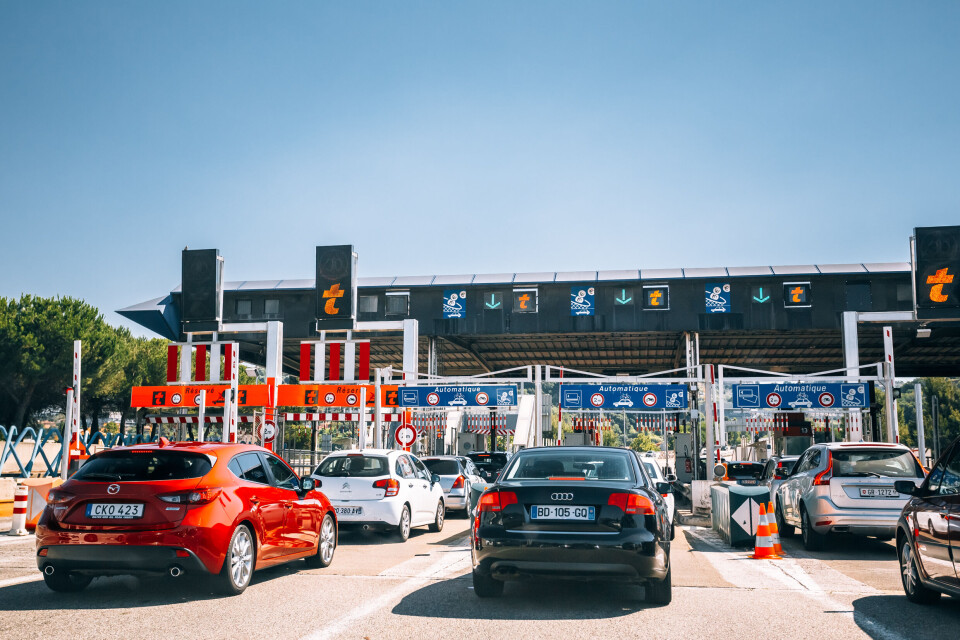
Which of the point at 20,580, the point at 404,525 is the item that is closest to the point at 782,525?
the point at 404,525

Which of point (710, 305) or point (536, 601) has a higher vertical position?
point (710, 305)

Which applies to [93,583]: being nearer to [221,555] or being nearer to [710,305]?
[221,555]

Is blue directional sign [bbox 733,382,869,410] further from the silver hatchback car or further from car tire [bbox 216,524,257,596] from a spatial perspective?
car tire [bbox 216,524,257,596]

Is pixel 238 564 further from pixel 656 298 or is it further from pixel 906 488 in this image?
pixel 656 298

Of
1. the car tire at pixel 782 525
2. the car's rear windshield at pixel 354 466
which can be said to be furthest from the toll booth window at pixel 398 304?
the car tire at pixel 782 525

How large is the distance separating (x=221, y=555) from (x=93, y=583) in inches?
80.2

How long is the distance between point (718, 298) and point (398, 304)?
12.5 meters

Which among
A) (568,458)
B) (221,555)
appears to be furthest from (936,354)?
(221,555)

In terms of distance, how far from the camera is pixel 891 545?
13844 mm

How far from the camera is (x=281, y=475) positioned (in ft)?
31.9

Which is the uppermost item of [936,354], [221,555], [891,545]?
[936,354]

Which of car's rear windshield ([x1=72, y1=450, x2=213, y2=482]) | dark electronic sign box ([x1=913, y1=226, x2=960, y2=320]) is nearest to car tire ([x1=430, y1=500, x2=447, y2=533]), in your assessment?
car's rear windshield ([x1=72, y1=450, x2=213, y2=482])

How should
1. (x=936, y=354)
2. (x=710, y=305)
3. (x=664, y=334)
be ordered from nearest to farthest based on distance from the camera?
(x=710, y=305)
(x=664, y=334)
(x=936, y=354)

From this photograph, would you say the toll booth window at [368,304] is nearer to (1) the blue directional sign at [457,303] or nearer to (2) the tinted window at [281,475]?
(1) the blue directional sign at [457,303]
